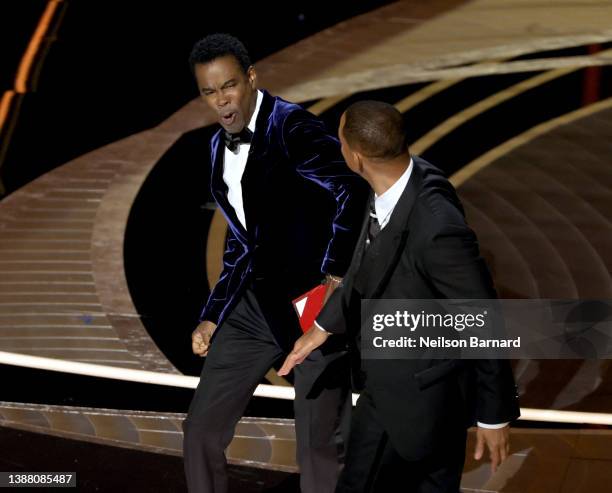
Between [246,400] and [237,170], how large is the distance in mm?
808

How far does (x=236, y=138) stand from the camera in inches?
165

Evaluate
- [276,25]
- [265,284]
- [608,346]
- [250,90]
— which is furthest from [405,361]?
[276,25]

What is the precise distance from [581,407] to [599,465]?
68 centimetres

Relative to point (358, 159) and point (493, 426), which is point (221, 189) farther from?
point (493, 426)

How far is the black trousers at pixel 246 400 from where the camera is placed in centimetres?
413

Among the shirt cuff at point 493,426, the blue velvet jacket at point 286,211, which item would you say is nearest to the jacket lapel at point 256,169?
the blue velvet jacket at point 286,211

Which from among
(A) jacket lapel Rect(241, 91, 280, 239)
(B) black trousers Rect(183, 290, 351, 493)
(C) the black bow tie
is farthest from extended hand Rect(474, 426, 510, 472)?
(C) the black bow tie

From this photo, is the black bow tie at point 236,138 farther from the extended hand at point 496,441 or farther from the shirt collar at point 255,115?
the extended hand at point 496,441

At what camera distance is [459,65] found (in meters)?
10.5

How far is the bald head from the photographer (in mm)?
3480

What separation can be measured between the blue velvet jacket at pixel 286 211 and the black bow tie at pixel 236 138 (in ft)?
0.11

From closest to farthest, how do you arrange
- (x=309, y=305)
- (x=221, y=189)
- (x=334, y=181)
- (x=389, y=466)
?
(x=389, y=466) < (x=334, y=181) < (x=309, y=305) < (x=221, y=189)

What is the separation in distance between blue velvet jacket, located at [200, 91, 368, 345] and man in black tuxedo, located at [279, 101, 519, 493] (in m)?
0.41

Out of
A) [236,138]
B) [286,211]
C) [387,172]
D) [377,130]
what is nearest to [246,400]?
[286,211]
